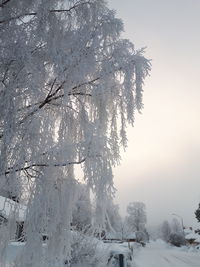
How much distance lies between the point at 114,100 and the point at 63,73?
1205 mm

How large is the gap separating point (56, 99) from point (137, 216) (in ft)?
388

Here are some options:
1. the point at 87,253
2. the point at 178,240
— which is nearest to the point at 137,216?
the point at 178,240

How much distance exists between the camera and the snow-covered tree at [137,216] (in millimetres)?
117312

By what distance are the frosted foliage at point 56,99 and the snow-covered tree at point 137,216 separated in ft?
372

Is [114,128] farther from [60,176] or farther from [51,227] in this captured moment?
[51,227]

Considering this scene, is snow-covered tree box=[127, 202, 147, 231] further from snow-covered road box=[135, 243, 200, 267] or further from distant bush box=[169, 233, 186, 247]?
snow-covered road box=[135, 243, 200, 267]

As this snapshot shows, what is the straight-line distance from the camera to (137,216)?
12006 cm

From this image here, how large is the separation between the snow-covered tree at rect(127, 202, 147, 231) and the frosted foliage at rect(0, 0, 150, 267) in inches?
4458

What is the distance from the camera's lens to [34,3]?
6.18 meters

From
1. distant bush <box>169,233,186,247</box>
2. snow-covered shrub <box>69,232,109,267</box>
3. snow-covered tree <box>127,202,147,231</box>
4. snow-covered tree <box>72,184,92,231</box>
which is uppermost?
snow-covered tree <box>127,202,147,231</box>

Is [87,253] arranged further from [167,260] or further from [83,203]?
[167,260]

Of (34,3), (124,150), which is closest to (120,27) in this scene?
(34,3)

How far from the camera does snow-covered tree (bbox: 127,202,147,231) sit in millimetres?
117312

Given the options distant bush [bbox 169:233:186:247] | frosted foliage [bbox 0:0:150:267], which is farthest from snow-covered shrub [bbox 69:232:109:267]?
distant bush [bbox 169:233:186:247]
